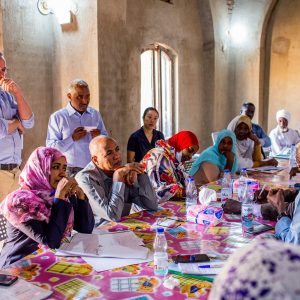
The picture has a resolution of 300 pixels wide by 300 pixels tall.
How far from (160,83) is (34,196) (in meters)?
5.33

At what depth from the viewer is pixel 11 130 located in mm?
3311

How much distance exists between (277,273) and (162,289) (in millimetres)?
1133

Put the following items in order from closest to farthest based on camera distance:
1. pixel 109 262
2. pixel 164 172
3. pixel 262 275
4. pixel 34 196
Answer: pixel 262 275 → pixel 109 262 → pixel 34 196 → pixel 164 172

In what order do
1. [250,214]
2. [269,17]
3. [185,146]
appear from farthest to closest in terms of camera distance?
A: [269,17] < [185,146] < [250,214]

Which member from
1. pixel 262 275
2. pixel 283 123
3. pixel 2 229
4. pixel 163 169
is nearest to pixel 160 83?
pixel 283 123

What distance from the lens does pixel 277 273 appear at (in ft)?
1.65

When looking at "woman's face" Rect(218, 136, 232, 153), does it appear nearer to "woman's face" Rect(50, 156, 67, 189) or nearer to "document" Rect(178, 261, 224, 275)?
"woman's face" Rect(50, 156, 67, 189)

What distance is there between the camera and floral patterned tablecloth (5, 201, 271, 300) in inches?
60.3

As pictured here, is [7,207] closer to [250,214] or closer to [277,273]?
[250,214]

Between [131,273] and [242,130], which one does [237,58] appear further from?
[131,273]

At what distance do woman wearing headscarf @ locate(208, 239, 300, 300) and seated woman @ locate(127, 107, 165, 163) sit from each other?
14.5ft

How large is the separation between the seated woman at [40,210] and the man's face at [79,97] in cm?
154

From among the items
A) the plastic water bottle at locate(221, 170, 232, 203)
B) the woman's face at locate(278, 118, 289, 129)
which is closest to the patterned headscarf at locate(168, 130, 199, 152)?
the plastic water bottle at locate(221, 170, 232, 203)

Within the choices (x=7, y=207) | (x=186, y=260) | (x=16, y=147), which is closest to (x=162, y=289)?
(x=186, y=260)
